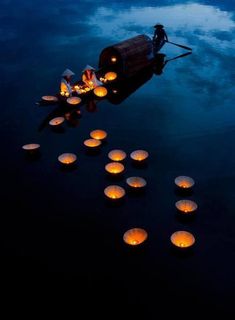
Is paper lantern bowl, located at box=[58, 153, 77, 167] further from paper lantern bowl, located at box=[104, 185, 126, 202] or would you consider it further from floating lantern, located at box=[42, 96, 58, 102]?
floating lantern, located at box=[42, 96, 58, 102]

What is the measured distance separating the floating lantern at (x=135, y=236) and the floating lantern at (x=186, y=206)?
6.23 ft

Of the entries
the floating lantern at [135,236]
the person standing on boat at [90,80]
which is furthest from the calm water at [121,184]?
the person standing on boat at [90,80]

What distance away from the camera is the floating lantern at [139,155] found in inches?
583

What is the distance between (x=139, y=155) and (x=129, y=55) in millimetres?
8897

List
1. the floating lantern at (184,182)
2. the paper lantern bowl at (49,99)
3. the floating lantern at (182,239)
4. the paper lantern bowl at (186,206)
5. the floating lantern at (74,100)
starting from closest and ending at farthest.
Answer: the floating lantern at (182,239) < the paper lantern bowl at (186,206) < the floating lantern at (184,182) < the floating lantern at (74,100) < the paper lantern bowl at (49,99)

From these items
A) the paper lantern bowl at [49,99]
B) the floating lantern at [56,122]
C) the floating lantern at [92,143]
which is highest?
the paper lantern bowl at [49,99]

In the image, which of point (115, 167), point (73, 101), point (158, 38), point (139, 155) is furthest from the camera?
point (158, 38)

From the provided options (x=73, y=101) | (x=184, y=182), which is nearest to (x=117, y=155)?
(x=184, y=182)

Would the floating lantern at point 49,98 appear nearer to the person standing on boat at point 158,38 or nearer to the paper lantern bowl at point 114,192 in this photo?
the paper lantern bowl at point 114,192

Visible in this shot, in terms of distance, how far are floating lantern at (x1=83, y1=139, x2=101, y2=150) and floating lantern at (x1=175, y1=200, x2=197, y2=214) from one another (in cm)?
494

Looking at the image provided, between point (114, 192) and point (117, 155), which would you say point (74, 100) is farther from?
point (114, 192)

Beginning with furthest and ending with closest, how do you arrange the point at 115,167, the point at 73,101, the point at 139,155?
1. the point at 73,101
2. the point at 139,155
3. the point at 115,167

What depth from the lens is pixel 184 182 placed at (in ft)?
44.8

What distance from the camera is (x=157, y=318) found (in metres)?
9.38
